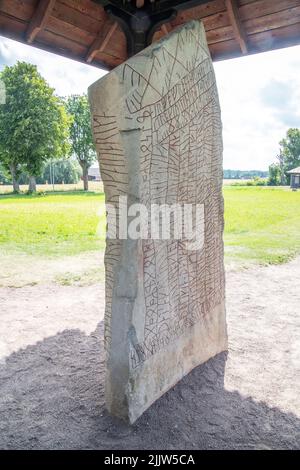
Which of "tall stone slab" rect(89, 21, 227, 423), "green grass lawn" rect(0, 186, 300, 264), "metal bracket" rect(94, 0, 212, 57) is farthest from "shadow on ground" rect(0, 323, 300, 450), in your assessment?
"green grass lawn" rect(0, 186, 300, 264)

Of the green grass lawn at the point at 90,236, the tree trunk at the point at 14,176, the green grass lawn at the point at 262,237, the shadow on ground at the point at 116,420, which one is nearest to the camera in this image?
the shadow on ground at the point at 116,420

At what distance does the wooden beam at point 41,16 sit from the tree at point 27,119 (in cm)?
2464

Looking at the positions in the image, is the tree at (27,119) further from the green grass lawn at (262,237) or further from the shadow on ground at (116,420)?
the shadow on ground at (116,420)

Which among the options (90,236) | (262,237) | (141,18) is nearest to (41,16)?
(141,18)

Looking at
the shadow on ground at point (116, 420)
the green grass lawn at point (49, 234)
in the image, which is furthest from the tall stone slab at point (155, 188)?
the green grass lawn at point (49, 234)

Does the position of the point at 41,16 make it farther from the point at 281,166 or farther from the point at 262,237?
the point at 281,166

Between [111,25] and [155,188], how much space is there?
2.47 meters

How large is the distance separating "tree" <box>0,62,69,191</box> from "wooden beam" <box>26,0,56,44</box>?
24.6 meters

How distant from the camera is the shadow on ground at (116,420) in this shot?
2.20 m

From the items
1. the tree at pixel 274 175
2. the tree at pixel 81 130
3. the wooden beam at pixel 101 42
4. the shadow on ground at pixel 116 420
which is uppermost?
the tree at pixel 81 130

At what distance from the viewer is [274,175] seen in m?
54.6

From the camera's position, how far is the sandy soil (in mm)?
2238

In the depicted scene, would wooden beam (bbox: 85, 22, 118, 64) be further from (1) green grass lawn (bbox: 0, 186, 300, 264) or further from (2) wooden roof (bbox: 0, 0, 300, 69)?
(1) green grass lawn (bbox: 0, 186, 300, 264)

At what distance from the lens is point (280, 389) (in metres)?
2.80
